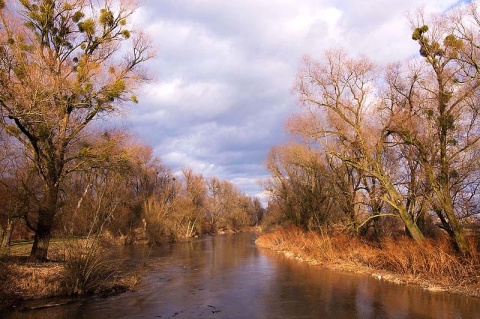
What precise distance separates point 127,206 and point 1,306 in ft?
110

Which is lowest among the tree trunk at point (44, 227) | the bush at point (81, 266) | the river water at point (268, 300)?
the river water at point (268, 300)

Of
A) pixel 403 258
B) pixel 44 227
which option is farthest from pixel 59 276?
pixel 403 258

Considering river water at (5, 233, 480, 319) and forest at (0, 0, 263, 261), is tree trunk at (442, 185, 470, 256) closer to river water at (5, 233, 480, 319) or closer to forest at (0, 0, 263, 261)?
river water at (5, 233, 480, 319)

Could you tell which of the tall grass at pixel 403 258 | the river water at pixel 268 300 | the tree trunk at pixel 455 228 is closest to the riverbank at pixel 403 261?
the tall grass at pixel 403 258

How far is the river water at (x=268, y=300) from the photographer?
11805 mm

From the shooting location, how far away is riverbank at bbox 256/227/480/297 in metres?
14.8

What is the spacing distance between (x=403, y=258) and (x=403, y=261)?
0.20 metres

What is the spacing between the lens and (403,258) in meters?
17.5

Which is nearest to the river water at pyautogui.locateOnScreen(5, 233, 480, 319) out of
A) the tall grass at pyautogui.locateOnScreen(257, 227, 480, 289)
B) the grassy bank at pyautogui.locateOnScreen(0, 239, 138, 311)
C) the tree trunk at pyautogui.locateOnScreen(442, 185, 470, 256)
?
the grassy bank at pyautogui.locateOnScreen(0, 239, 138, 311)

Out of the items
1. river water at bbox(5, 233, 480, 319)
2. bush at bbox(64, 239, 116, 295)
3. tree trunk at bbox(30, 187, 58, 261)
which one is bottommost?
river water at bbox(5, 233, 480, 319)

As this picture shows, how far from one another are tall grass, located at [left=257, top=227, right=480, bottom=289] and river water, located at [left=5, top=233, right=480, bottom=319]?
135cm

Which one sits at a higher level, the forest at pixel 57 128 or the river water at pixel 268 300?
the forest at pixel 57 128

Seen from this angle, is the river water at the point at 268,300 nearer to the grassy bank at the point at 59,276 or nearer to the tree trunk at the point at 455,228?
the grassy bank at the point at 59,276

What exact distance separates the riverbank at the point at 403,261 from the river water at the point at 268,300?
82 cm
